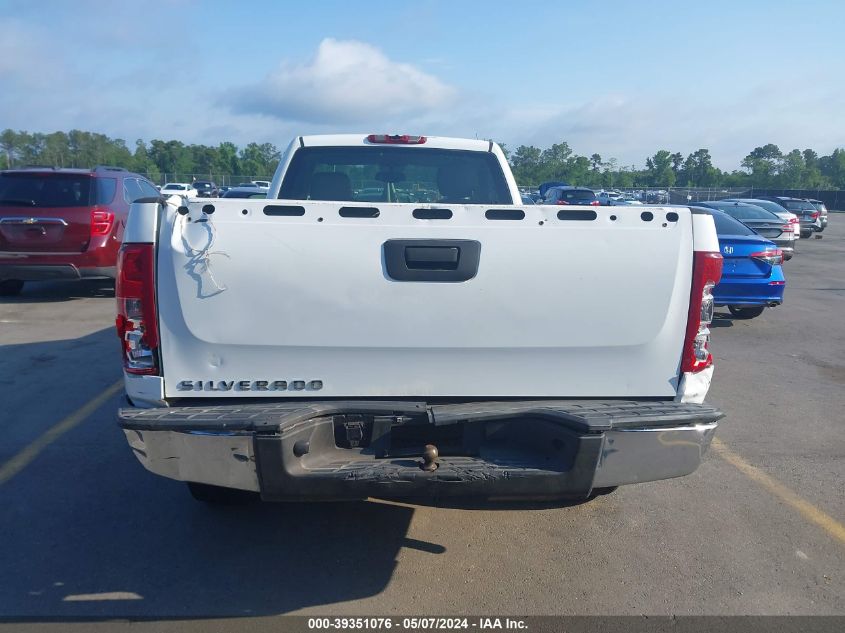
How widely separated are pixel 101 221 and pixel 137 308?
26.5 feet

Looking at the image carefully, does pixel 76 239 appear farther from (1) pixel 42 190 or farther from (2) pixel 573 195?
(2) pixel 573 195

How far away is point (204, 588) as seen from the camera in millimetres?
3438

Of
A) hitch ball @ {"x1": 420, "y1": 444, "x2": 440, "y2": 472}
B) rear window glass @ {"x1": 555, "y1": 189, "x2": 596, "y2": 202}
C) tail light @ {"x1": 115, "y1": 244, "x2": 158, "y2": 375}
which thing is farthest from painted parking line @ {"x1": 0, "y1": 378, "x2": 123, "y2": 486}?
rear window glass @ {"x1": 555, "y1": 189, "x2": 596, "y2": 202}

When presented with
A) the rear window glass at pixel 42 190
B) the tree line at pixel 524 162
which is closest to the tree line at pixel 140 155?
the tree line at pixel 524 162

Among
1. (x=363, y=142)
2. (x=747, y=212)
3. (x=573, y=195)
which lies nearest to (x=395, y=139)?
(x=363, y=142)

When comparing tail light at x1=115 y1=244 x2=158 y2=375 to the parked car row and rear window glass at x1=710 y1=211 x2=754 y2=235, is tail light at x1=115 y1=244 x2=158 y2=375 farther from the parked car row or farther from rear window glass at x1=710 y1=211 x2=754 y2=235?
rear window glass at x1=710 y1=211 x2=754 y2=235

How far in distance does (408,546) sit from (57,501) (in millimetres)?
2147

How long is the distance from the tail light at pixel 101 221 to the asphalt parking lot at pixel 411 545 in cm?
505

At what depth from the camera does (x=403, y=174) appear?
206 inches

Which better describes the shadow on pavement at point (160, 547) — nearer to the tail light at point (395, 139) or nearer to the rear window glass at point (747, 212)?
the tail light at point (395, 139)

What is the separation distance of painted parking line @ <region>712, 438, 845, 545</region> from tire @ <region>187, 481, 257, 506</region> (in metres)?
3.22

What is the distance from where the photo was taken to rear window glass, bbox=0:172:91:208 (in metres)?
10.3

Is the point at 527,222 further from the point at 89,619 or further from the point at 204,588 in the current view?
the point at 89,619

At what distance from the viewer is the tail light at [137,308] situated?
3.04 m
